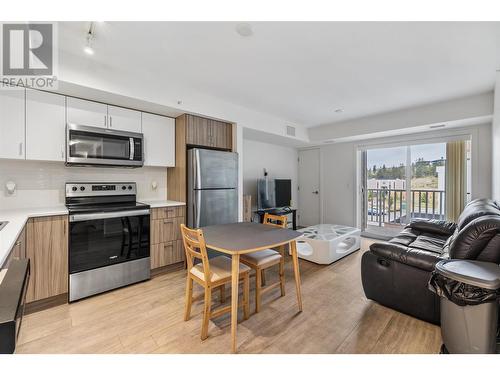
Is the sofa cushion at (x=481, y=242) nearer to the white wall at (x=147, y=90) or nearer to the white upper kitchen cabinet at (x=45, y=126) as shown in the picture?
the white wall at (x=147, y=90)

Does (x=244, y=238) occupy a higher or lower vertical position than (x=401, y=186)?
lower

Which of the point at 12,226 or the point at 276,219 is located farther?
the point at 276,219

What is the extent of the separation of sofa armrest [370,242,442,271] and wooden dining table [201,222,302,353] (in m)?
0.84

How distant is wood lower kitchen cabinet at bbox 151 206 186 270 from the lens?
288 centimetres

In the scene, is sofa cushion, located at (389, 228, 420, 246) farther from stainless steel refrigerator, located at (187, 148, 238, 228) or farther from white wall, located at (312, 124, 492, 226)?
stainless steel refrigerator, located at (187, 148, 238, 228)

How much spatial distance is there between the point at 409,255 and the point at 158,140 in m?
3.17

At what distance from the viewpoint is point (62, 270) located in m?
2.25

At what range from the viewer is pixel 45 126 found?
2.31 metres

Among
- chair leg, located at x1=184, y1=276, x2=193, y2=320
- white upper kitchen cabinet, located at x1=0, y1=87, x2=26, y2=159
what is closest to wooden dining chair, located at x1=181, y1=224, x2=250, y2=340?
chair leg, located at x1=184, y1=276, x2=193, y2=320

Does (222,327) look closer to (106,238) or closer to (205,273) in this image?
(205,273)

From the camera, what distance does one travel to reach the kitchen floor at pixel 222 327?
168 centimetres

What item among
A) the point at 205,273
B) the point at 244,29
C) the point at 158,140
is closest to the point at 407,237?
the point at 205,273

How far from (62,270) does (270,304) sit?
2.11 metres
